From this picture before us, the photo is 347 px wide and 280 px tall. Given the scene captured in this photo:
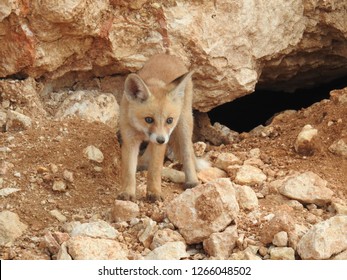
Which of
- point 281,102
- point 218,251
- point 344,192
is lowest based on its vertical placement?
point 218,251

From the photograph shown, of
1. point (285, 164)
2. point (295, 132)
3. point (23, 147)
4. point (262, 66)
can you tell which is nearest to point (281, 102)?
point (262, 66)

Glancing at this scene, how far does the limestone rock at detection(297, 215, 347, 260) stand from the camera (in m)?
4.37

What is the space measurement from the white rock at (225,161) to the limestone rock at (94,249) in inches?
82.8

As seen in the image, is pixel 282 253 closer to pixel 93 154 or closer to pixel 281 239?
pixel 281 239

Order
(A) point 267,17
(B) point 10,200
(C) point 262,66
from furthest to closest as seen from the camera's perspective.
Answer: (C) point 262,66 < (A) point 267,17 < (B) point 10,200

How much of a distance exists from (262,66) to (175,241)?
12.0ft

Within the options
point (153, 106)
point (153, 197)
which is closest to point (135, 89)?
point (153, 106)

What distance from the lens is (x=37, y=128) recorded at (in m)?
6.18

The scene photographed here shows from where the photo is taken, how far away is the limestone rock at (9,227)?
4.81 m

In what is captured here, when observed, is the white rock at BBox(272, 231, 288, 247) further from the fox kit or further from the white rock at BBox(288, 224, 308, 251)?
the fox kit

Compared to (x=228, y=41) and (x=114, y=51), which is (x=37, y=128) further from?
(x=228, y=41)

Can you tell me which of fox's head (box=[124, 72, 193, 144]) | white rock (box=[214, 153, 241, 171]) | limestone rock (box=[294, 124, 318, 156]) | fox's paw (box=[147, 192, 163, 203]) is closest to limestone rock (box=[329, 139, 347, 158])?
limestone rock (box=[294, 124, 318, 156])

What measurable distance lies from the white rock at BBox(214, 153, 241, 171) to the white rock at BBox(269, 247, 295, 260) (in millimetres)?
1934

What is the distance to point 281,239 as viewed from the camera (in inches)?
179
